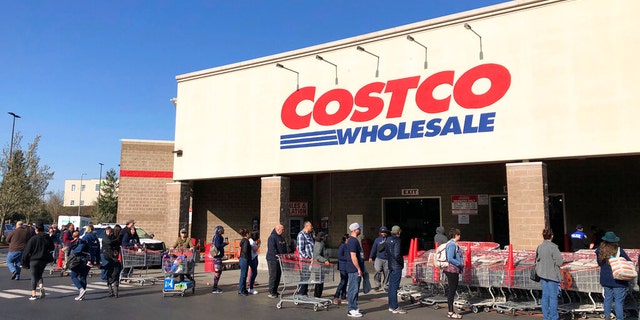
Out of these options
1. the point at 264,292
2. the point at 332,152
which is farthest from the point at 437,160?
the point at 264,292

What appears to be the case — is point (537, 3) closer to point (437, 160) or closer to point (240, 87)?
point (437, 160)

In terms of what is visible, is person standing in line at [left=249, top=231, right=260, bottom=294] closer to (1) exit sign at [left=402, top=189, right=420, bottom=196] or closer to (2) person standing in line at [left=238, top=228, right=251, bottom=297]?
(2) person standing in line at [left=238, top=228, right=251, bottom=297]

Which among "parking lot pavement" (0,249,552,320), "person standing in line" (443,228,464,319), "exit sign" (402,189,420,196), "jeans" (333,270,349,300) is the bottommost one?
"parking lot pavement" (0,249,552,320)

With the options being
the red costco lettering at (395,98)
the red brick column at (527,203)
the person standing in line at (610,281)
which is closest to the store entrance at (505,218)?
the red brick column at (527,203)

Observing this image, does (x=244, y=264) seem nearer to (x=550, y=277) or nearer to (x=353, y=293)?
(x=353, y=293)

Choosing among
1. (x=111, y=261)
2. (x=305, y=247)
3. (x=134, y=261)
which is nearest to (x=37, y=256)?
(x=111, y=261)

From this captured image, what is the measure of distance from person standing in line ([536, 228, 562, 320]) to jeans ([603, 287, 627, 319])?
0.99 meters

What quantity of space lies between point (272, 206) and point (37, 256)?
28.9ft

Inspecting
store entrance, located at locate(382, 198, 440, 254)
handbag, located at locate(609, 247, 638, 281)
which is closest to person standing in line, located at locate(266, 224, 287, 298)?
handbag, located at locate(609, 247, 638, 281)

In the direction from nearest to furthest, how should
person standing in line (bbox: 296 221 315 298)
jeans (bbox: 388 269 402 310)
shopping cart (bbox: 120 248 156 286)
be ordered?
jeans (bbox: 388 269 402 310) < person standing in line (bbox: 296 221 315 298) < shopping cart (bbox: 120 248 156 286)

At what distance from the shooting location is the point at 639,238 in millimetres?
16469

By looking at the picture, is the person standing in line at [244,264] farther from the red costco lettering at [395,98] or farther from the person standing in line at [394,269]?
the red costco lettering at [395,98]

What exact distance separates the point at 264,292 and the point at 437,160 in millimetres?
6849

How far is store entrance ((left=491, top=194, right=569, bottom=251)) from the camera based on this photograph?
1819 centimetres
